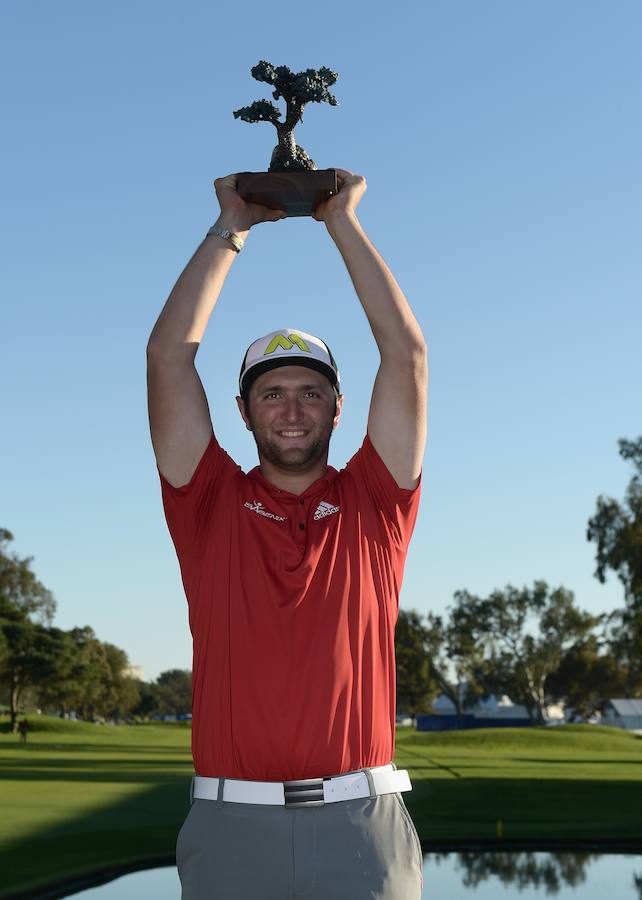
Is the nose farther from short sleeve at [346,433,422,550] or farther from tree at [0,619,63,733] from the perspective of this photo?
tree at [0,619,63,733]

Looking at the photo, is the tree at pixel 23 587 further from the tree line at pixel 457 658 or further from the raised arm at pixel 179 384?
the raised arm at pixel 179 384

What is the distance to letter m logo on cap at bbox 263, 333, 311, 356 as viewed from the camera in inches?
138

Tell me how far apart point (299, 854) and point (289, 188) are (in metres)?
2.02

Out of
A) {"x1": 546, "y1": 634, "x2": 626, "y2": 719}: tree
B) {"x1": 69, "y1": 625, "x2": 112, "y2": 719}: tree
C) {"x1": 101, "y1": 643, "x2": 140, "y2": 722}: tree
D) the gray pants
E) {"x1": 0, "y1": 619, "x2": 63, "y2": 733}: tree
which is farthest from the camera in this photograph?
{"x1": 101, "y1": 643, "x2": 140, "y2": 722}: tree

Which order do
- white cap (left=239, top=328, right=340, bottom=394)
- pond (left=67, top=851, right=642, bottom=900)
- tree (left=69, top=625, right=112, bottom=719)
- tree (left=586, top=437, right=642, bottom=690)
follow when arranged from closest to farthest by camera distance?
white cap (left=239, top=328, right=340, bottom=394), pond (left=67, top=851, right=642, bottom=900), tree (left=586, top=437, right=642, bottom=690), tree (left=69, top=625, right=112, bottom=719)

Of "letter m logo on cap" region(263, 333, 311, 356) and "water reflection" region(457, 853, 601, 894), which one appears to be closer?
"letter m logo on cap" region(263, 333, 311, 356)

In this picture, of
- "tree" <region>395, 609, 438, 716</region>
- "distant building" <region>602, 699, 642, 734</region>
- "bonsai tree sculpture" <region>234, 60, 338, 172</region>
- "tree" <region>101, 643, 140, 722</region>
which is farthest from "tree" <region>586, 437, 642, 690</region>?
"tree" <region>101, 643, 140, 722</region>

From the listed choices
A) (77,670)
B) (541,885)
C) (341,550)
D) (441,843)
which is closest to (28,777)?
(441,843)

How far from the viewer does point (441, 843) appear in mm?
14023

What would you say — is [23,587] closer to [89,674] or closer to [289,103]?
[89,674]

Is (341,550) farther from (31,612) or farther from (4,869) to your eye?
(31,612)

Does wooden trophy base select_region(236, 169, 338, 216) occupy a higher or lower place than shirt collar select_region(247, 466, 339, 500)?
higher

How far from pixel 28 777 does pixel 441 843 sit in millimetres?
13171

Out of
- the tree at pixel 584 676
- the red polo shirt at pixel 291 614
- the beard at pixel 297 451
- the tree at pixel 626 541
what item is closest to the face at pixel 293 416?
the beard at pixel 297 451
